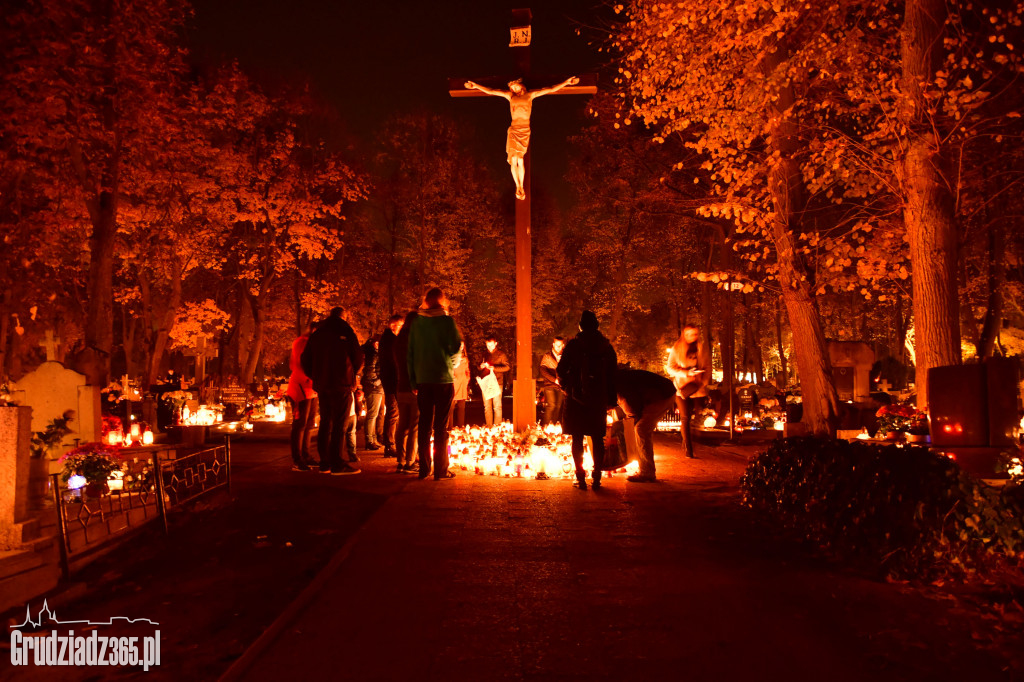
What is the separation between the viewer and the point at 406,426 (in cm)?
1061

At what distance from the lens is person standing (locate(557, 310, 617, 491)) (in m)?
8.79

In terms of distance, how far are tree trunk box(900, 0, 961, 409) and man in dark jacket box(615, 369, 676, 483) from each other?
3998 millimetres

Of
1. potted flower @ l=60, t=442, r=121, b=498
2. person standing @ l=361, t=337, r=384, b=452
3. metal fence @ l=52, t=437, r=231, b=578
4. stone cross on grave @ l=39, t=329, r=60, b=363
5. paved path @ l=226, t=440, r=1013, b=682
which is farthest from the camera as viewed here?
stone cross on grave @ l=39, t=329, r=60, b=363

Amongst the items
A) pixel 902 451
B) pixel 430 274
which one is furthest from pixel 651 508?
pixel 430 274

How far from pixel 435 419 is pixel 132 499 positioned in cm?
322

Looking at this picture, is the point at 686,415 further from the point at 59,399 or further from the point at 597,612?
the point at 59,399

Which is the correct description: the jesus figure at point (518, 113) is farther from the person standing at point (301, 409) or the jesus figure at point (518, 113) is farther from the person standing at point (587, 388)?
the person standing at point (587, 388)

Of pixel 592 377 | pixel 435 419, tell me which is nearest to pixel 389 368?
pixel 435 419

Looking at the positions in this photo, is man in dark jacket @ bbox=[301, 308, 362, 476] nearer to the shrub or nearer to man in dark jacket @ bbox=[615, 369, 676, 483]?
man in dark jacket @ bbox=[615, 369, 676, 483]

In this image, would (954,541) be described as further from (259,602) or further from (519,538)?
(259,602)


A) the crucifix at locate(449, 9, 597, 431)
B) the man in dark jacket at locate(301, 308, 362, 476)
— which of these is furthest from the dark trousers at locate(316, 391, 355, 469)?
the crucifix at locate(449, 9, 597, 431)

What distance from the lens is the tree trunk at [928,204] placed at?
11.0m

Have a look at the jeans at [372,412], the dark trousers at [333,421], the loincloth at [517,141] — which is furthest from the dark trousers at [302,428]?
the loincloth at [517,141]

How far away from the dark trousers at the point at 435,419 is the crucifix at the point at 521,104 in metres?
3.69
